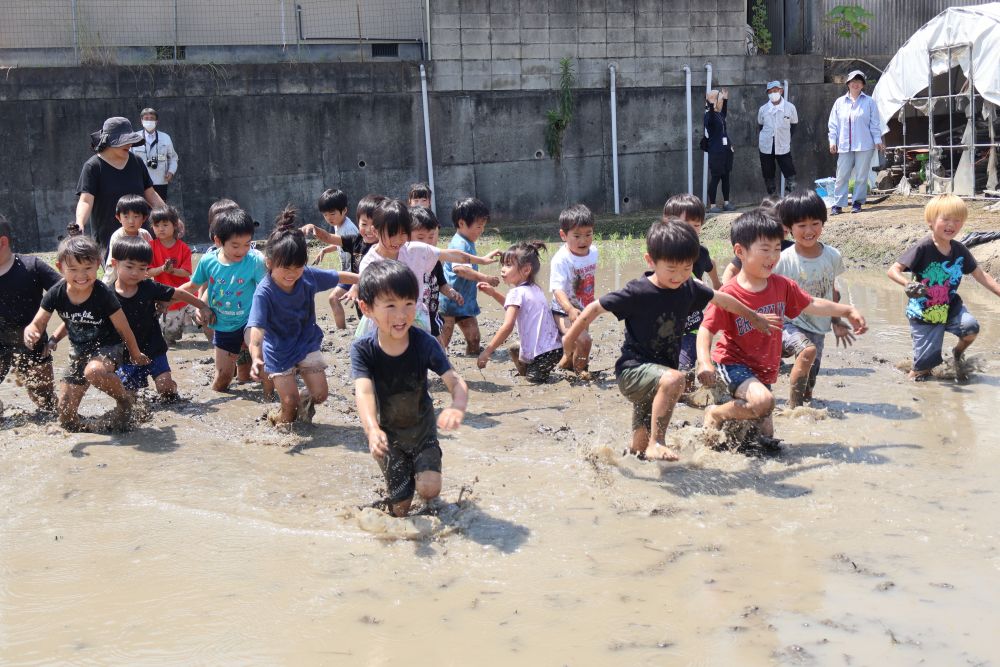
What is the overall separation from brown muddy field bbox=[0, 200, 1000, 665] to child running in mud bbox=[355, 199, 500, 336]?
70cm

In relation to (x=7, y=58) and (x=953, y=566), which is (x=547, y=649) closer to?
(x=953, y=566)

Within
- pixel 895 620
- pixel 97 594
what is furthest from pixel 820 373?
pixel 97 594

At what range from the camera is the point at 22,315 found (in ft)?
19.9

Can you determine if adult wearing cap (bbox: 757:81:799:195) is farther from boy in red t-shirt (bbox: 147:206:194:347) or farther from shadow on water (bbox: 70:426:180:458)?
shadow on water (bbox: 70:426:180:458)

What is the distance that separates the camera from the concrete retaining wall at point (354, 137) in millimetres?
13891

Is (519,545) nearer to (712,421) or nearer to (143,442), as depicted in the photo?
(712,421)

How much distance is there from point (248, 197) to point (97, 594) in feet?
37.9

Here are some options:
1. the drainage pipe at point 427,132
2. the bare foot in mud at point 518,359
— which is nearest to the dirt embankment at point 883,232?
the drainage pipe at point 427,132

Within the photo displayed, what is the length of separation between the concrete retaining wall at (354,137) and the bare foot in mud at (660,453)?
10.7 metres

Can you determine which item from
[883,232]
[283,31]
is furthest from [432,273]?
[283,31]

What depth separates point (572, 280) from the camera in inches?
267

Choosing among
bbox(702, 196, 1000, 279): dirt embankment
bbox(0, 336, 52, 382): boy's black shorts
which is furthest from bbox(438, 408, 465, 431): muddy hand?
bbox(702, 196, 1000, 279): dirt embankment

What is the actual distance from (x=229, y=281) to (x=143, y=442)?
1461 mm

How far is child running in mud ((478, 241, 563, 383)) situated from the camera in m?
6.82
